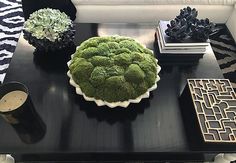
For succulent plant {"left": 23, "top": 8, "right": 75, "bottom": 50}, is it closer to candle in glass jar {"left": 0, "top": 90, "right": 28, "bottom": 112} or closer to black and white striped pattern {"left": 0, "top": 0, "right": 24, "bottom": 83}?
candle in glass jar {"left": 0, "top": 90, "right": 28, "bottom": 112}

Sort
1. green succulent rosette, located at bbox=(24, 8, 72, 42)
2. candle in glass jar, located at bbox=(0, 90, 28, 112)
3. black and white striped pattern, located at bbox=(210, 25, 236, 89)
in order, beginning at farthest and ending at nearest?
black and white striped pattern, located at bbox=(210, 25, 236, 89), green succulent rosette, located at bbox=(24, 8, 72, 42), candle in glass jar, located at bbox=(0, 90, 28, 112)

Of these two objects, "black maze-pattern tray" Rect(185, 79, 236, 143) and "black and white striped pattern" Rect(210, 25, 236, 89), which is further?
"black and white striped pattern" Rect(210, 25, 236, 89)

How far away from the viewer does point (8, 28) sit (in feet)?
5.71

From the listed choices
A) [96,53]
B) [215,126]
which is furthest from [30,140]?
[215,126]

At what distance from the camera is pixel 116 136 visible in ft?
2.63

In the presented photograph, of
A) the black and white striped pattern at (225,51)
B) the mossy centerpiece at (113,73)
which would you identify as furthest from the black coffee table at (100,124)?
the black and white striped pattern at (225,51)

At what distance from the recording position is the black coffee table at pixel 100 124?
2.54ft

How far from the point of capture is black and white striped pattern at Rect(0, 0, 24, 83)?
5.07 feet

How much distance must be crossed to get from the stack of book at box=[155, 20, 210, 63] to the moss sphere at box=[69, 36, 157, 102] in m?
0.13

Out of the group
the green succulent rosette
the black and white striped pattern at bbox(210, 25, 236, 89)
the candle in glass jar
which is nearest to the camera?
the candle in glass jar

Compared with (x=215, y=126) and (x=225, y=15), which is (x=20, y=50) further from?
(x=225, y=15)

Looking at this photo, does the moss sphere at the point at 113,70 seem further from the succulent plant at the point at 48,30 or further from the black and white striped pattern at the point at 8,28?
the black and white striped pattern at the point at 8,28

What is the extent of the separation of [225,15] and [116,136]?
48.1 inches

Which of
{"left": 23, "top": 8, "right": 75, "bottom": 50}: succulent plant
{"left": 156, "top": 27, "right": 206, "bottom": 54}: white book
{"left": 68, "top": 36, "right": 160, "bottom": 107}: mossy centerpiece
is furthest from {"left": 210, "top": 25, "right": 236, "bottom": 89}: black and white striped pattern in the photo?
{"left": 23, "top": 8, "right": 75, "bottom": 50}: succulent plant
